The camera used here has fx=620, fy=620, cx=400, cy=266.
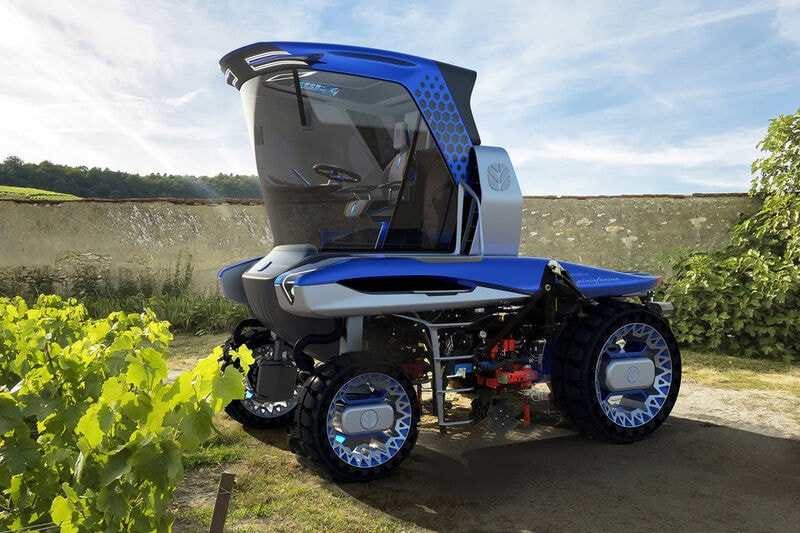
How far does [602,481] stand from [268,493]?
194 centimetres

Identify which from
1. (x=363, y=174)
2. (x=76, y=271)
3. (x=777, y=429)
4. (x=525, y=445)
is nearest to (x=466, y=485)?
(x=525, y=445)

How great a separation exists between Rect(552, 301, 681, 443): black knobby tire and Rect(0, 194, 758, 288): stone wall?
6661 millimetres

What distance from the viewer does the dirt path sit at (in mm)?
3141

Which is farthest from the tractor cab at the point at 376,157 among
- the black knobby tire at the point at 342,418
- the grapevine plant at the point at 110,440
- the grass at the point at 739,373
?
the grass at the point at 739,373

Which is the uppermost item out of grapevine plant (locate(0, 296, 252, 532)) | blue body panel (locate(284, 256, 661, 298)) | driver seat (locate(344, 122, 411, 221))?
driver seat (locate(344, 122, 411, 221))

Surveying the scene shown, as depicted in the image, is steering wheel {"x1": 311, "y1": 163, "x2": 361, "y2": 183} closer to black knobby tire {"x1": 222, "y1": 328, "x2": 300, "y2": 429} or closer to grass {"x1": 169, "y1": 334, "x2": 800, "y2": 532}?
black knobby tire {"x1": 222, "y1": 328, "x2": 300, "y2": 429}

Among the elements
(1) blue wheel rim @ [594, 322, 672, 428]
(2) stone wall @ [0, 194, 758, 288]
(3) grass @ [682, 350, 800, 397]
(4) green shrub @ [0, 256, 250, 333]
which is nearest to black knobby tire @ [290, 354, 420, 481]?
(1) blue wheel rim @ [594, 322, 672, 428]

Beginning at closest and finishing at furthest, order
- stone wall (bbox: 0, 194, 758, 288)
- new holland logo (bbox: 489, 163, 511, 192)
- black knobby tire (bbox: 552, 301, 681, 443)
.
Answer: new holland logo (bbox: 489, 163, 511, 192) → black knobby tire (bbox: 552, 301, 681, 443) → stone wall (bbox: 0, 194, 758, 288)

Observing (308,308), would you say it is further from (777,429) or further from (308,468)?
(777,429)

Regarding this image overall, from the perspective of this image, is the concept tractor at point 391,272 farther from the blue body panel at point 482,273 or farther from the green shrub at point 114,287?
the green shrub at point 114,287

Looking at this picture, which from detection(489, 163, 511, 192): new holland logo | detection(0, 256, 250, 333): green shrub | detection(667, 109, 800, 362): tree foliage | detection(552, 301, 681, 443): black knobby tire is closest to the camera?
detection(489, 163, 511, 192): new holland logo

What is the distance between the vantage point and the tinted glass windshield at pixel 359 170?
3.80 m

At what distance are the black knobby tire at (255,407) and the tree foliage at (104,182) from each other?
716 cm

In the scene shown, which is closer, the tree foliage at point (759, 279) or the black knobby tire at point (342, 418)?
the black knobby tire at point (342, 418)
